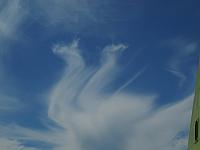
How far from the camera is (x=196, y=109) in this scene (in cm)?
3244

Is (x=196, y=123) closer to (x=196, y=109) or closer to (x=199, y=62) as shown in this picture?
(x=196, y=109)

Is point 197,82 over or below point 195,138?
over

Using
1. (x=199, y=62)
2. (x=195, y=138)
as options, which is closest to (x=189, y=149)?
(x=195, y=138)

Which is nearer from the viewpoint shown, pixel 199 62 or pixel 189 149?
pixel 199 62

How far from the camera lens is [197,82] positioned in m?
32.3

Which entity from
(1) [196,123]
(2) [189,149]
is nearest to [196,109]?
(1) [196,123]

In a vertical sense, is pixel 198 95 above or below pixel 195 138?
above

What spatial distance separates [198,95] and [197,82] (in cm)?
98

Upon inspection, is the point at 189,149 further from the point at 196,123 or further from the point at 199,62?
the point at 199,62

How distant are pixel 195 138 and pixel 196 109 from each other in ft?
6.34

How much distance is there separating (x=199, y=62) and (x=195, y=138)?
5105 millimetres

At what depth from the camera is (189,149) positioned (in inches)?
1325

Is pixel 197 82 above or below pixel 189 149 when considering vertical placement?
above

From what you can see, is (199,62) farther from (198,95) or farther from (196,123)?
(196,123)
